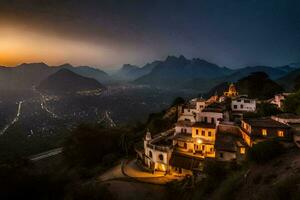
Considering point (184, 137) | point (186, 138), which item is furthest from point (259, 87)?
point (186, 138)

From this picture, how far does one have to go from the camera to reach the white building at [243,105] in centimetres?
4156

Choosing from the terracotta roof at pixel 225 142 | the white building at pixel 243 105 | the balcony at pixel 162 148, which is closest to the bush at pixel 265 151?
the terracotta roof at pixel 225 142

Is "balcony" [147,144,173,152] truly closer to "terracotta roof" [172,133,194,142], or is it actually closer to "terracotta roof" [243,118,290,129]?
"terracotta roof" [172,133,194,142]

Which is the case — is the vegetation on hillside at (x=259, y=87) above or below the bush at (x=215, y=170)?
above

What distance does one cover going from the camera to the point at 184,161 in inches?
1191

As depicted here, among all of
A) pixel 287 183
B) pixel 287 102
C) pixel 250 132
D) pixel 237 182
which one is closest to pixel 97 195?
pixel 237 182

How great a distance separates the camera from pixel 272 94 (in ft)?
168

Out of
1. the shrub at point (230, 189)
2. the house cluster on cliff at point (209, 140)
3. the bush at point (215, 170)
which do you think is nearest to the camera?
the shrub at point (230, 189)

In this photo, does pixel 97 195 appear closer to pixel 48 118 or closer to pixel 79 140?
pixel 79 140

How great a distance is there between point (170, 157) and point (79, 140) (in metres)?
23.4

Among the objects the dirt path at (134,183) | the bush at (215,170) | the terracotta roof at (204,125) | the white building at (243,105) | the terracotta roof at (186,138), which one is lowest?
the dirt path at (134,183)

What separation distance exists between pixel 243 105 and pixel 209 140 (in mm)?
13454

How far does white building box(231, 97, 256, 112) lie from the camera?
41.6m

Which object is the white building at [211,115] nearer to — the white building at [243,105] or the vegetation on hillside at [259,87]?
the white building at [243,105]
